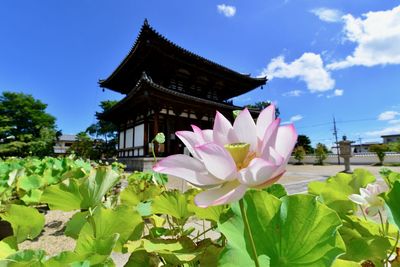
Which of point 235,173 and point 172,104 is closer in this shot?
point 235,173

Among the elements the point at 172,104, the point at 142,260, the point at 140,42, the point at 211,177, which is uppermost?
the point at 140,42

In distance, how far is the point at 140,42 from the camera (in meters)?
8.63

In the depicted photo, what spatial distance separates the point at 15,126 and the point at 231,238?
24.0 meters

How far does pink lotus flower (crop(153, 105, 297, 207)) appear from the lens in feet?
0.84

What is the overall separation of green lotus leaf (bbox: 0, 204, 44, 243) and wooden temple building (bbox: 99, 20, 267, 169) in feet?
24.2

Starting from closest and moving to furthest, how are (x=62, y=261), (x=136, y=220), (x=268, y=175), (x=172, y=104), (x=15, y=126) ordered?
(x=268, y=175) → (x=62, y=261) → (x=136, y=220) → (x=172, y=104) → (x=15, y=126)

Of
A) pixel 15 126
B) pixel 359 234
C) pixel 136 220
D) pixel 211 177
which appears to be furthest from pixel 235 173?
pixel 15 126

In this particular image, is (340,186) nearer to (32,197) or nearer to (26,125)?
(32,197)

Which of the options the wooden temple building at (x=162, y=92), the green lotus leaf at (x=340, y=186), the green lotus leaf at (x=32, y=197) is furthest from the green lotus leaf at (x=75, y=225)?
the wooden temple building at (x=162, y=92)

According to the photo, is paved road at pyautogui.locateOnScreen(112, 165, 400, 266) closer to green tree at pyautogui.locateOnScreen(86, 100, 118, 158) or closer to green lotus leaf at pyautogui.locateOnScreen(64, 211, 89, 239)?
green lotus leaf at pyautogui.locateOnScreen(64, 211, 89, 239)

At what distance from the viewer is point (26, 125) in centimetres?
1977

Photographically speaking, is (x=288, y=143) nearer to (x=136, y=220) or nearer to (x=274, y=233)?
(x=274, y=233)

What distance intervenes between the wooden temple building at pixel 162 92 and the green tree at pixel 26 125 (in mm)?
9778

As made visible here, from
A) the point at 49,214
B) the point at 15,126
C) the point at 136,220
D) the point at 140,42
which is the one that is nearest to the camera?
the point at 136,220
